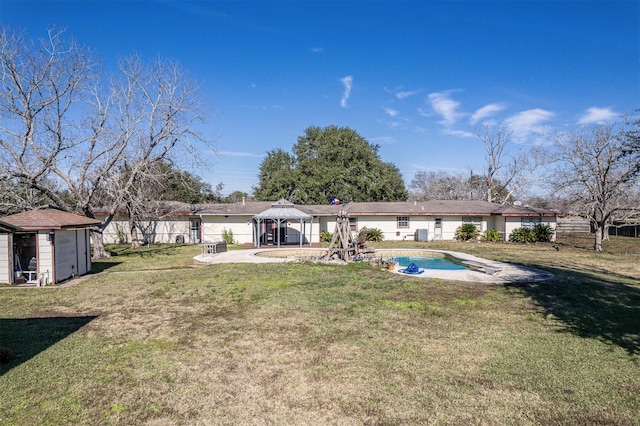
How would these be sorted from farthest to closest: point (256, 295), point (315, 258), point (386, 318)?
point (315, 258), point (256, 295), point (386, 318)

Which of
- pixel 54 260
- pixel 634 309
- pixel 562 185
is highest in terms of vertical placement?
pixel 562 185

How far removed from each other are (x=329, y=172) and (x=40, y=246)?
2829 centimetres

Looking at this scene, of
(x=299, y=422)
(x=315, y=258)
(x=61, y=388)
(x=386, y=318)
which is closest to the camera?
(x=299, y=422)

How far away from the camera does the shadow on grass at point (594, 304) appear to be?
7.04 m

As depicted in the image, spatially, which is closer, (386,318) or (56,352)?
(56,352)

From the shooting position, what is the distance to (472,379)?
5.18m

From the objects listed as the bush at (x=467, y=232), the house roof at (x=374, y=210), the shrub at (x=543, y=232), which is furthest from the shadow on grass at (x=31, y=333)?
Answer: the shrub at (x=543, y=232)

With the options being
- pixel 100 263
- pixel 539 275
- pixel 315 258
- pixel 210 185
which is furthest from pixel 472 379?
pixel 210 185

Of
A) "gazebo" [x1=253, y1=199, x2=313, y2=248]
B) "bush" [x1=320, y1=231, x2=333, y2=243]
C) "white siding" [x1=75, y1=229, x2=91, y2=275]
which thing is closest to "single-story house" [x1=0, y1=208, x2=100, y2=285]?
"white siding" [x1=75, y1=229, x2=91, y2=275]

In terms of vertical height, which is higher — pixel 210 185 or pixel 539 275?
pixel 210 185

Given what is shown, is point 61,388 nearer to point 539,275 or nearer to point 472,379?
point 472,379

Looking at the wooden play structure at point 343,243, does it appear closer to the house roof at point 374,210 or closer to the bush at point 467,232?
the house roof at point 374,210

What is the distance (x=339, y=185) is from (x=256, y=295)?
28.5 meters

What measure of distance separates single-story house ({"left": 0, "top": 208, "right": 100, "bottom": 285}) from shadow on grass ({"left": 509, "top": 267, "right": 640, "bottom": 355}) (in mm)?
14996
